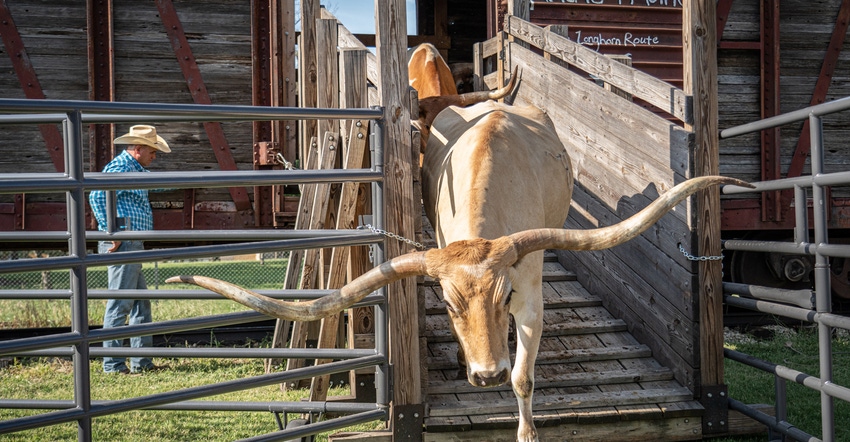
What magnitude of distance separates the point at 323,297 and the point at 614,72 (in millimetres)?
2939

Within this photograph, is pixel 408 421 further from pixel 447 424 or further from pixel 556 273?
pixel 556 273

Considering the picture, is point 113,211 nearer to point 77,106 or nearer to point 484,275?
point 77,106

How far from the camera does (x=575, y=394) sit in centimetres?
465

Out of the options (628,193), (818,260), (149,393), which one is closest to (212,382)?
(149,393)

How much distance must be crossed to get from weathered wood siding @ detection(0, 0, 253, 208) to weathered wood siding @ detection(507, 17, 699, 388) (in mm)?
3450

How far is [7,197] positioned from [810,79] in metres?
8.88

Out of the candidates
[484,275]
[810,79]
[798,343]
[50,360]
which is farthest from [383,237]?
[810,79]

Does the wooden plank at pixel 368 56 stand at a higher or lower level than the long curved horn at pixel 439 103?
higher

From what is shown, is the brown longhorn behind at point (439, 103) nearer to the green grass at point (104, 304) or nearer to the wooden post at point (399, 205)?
the wooden post at point (399, 205)

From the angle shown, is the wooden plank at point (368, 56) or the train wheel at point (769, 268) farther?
the train wheel at point (769, 268)

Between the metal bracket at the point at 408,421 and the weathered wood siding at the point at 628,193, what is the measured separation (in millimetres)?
1692

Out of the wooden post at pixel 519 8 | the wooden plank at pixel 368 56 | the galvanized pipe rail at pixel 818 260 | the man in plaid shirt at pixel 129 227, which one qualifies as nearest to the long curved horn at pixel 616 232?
the galvanized pipe rail at pixel 818 260

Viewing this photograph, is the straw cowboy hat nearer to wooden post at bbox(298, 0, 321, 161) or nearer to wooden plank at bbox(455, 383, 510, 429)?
wooden post at bbox(298, 0, 321, 161)

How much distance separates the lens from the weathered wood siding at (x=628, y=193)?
474cm
